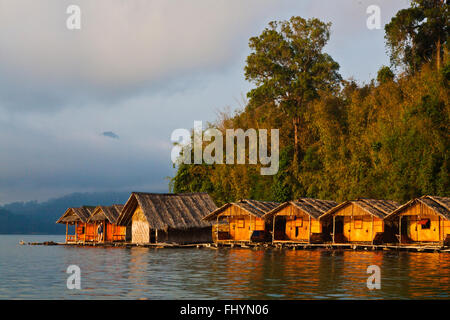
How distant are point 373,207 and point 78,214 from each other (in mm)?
30825

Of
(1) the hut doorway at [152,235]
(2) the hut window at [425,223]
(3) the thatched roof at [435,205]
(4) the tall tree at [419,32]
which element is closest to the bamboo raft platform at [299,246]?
(1) the hut doorway at [152,235]

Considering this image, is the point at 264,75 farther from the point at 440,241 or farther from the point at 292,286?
the point at 292,286

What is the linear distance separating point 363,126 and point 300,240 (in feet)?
46.2

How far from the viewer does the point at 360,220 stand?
4341 centimetres

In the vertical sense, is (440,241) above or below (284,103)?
below

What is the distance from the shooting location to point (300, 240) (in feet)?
151

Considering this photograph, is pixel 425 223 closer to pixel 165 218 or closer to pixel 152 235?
pixel 165 218

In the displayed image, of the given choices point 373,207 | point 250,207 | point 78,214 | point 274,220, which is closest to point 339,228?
point 373,207

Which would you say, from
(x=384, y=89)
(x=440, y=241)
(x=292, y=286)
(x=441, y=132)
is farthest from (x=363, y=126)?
(x=292, y=286)

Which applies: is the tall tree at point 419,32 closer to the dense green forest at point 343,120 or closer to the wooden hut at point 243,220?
the dense green forest at point 343,120

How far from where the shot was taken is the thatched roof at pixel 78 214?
58259 millimetres

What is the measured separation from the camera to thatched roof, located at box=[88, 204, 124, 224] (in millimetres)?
53700
